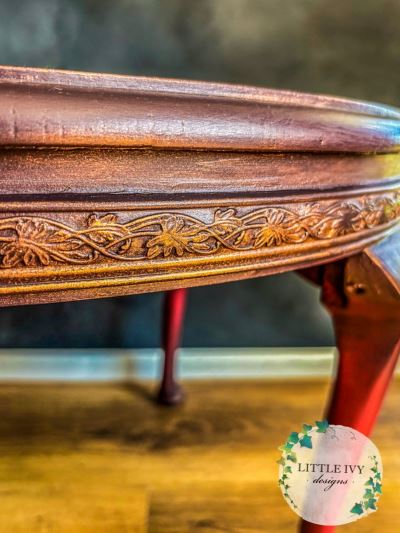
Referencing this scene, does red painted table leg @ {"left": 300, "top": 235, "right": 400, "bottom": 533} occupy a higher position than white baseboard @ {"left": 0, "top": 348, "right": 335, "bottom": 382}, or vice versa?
red painted table leg @ {"left": 300, "top": 235, "right": 400, "bottom": 533}

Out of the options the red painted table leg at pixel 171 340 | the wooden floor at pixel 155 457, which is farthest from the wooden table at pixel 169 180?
the red painted table leg at pixel 171 340

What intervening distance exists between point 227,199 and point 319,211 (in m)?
0.08

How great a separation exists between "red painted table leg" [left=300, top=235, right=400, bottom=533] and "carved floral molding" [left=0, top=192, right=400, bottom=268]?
7 cm

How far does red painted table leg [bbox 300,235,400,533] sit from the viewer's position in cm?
44

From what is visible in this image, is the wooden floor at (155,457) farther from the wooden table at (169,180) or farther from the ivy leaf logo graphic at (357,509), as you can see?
the wooden table at (169,180)

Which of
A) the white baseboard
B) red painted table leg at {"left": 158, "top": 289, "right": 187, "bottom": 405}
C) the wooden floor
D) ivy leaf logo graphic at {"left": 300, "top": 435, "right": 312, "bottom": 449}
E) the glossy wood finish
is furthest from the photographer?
the white baseboard

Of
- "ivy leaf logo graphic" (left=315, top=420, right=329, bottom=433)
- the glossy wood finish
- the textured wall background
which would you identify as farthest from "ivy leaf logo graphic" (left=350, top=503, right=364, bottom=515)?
the textured wall background

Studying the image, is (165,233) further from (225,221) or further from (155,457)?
(155,457)

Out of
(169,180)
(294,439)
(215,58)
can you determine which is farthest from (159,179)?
(215,58)

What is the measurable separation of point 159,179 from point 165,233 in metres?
0.03

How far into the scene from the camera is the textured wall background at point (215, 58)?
937 mm

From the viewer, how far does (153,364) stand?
3.58ft

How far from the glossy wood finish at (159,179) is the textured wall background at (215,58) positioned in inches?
27.4

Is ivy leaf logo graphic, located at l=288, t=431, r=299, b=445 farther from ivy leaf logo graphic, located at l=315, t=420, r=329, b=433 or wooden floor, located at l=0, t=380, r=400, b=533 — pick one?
wooden floor, located at l=0, t=380, r=400, b=533
